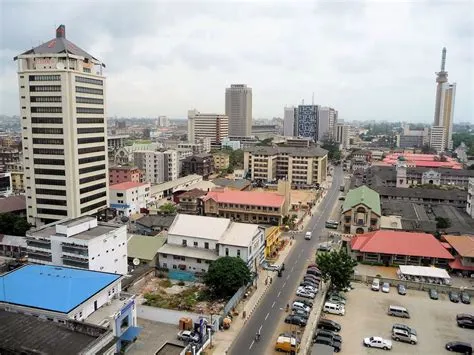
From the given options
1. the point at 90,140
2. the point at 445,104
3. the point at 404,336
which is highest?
the point at 445,104

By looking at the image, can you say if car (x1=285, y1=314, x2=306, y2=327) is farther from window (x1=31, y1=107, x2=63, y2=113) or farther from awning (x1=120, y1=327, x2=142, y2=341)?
window (x1=31, y1=107, x2=63, y2=113)

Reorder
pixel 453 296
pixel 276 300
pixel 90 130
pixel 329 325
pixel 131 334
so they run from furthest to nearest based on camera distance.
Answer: pixel 90 130 → pixel 453 296 → pixel 276 300 → pixel 329 325 → pixel 131 334

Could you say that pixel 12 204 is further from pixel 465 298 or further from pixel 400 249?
pixel 465 298

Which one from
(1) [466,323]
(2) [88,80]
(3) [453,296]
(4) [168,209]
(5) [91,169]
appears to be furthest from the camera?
(4) [168,209]

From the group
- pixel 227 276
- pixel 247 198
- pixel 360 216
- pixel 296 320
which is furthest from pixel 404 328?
pixel 247 198

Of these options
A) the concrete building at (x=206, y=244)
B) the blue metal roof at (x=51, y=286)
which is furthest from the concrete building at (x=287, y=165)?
the blue metal roof at (x=51, y=286)

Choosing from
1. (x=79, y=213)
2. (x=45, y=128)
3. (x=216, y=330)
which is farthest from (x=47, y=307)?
(x=45, y=128)

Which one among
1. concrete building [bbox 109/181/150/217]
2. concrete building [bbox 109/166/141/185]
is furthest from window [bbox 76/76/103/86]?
concrete building [bbox 109/166/141/185]
